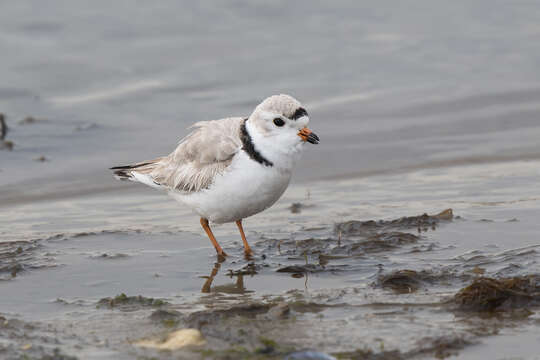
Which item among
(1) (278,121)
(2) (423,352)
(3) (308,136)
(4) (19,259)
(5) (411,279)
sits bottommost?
(2) (423,352)

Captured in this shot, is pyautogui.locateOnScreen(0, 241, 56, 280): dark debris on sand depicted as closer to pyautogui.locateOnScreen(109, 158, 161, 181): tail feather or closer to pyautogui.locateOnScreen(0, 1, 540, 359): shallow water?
pyautogui.locateOnScreen(0, 1, 540, 359): shallow water

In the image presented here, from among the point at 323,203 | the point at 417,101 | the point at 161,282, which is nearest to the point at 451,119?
the point at 417,101

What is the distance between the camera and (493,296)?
4.78 metres

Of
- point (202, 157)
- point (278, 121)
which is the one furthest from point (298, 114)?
point (202, 157)

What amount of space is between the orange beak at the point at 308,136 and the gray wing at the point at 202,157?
48 centimetres

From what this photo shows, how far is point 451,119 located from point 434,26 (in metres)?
3.80

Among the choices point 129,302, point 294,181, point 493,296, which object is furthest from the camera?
point 294,181

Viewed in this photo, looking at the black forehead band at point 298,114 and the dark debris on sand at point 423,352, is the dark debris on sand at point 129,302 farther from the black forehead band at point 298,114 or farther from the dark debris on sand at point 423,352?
the black forehead band at point 298,114

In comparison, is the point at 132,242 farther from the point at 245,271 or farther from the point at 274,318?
the point at 274,318

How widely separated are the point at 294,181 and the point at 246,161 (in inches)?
132

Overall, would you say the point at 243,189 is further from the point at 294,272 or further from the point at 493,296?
the point at 493,296

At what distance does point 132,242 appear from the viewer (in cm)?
695

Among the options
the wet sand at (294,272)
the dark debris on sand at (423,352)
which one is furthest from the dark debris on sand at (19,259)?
the dark debris on sand at (423,352)

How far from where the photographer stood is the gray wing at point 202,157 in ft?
20.5
